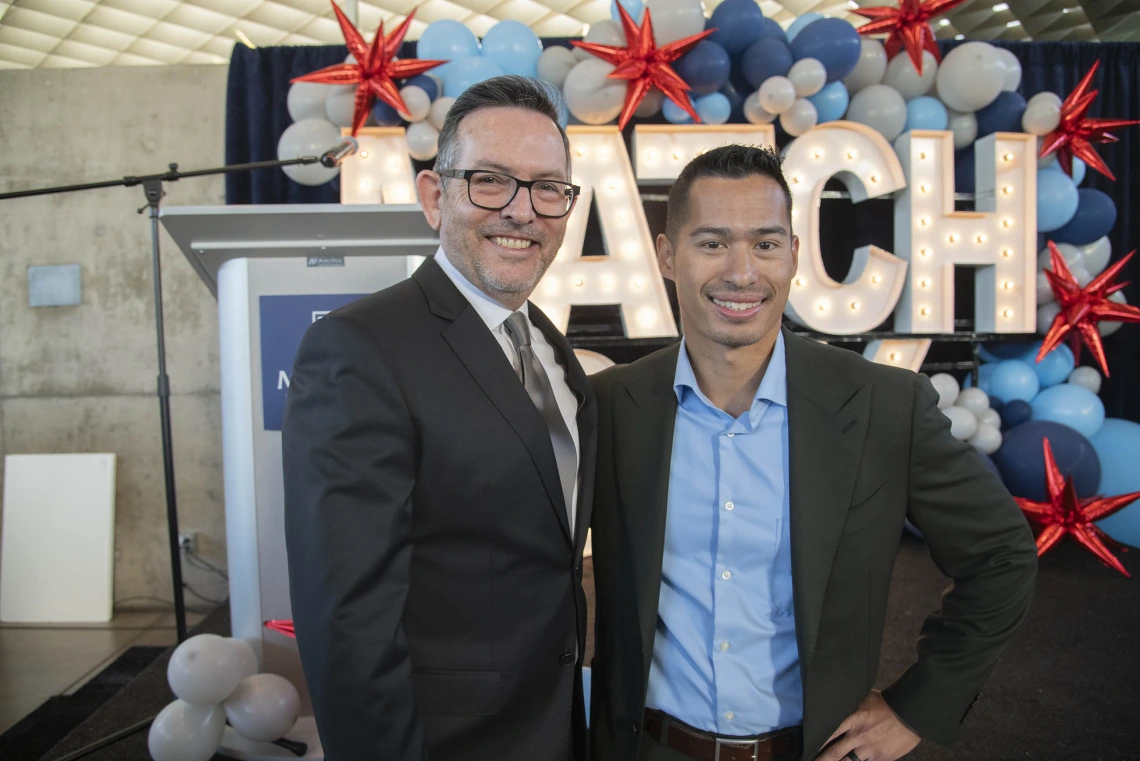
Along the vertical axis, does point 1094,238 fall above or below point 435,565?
above

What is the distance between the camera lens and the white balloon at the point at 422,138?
12.1ft

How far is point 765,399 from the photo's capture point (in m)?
1.25

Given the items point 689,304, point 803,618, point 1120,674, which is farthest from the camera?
point 1120,674

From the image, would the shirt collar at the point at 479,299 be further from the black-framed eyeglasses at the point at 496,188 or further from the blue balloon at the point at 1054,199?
the blue balloon at the point at 1054,199

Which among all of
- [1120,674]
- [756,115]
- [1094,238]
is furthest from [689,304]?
[1094,238]

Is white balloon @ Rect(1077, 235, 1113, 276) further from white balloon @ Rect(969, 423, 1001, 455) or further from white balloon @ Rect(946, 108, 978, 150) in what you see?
white balloon @ Rect(969, 423, 1001, 455)

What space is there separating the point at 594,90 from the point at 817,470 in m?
3.01

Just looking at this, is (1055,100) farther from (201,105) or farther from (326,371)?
(201,105)

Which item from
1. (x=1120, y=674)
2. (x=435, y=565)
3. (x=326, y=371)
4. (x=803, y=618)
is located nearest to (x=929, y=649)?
(x=803, y=618)

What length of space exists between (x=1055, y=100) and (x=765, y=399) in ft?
14.0

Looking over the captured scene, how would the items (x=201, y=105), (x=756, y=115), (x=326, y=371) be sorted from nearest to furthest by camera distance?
(x=326, y=371)
(x=756, y=115)
(x=201, y=105)

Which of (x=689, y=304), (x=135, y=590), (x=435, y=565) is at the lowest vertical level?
(x=135, y=590)

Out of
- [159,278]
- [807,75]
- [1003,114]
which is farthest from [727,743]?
[1003,114]

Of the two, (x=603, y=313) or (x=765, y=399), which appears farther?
(x=603, y=313)
